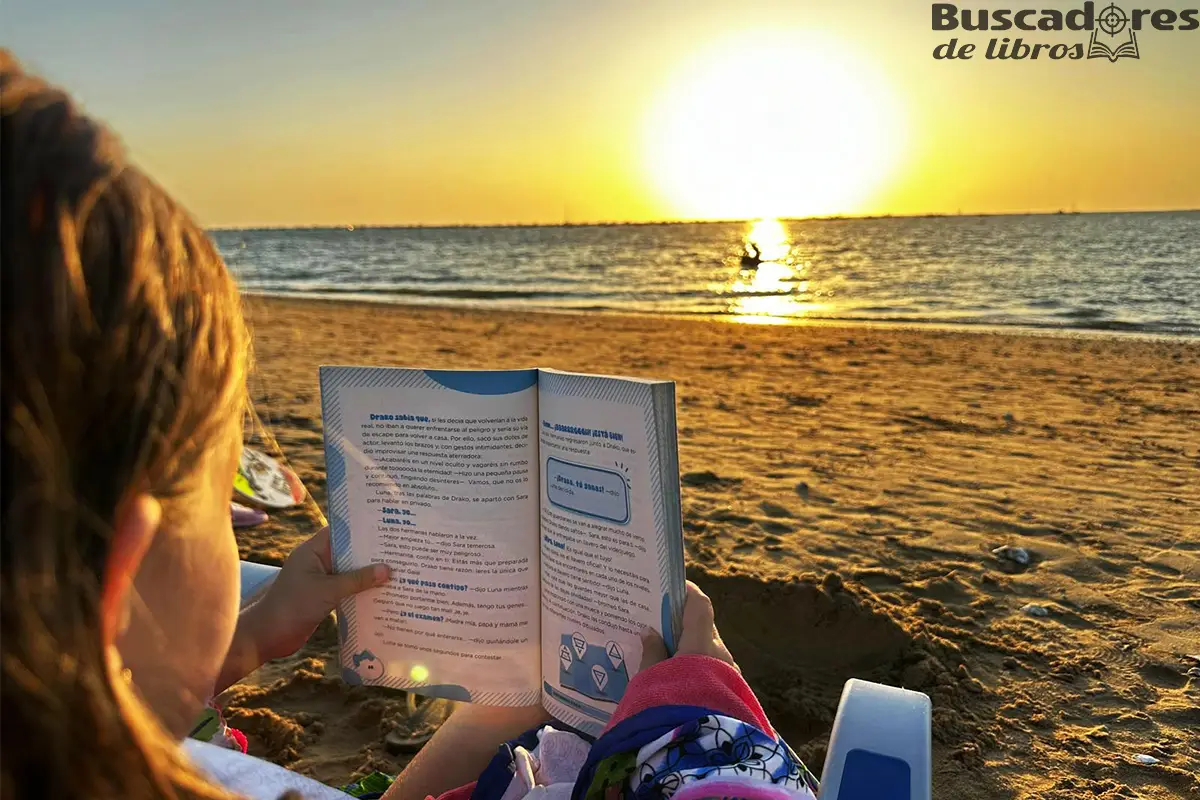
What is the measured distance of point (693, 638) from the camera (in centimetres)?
112

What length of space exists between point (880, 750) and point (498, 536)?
636 mm

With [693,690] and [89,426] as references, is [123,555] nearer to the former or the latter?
[89,426]

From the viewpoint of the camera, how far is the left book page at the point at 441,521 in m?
1.27

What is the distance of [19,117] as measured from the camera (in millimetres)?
527

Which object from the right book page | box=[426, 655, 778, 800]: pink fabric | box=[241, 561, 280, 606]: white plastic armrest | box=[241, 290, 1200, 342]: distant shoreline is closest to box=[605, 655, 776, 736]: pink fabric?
box=[426, 655, 778, 800]: pink fabric

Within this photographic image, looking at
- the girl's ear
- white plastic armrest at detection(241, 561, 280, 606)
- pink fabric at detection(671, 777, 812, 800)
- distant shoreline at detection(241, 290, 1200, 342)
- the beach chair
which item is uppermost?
the girl's ear

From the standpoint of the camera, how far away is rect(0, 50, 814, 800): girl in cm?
50

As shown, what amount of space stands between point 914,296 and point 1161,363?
23.9 ft

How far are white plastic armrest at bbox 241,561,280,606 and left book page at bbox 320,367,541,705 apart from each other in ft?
0.73

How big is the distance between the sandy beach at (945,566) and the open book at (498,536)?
32cm

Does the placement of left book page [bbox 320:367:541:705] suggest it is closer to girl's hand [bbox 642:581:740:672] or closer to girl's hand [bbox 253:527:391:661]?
girl's hand [bbox 253:527:391:661]

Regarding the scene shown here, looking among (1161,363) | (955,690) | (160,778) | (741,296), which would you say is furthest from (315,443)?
(741,296)

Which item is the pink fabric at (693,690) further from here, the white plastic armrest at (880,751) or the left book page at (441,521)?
the left book page at (441,521)

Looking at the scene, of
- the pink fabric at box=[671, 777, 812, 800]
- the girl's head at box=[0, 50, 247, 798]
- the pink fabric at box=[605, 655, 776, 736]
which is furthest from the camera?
the pink fabric at box=[605, 655, 776, 736]
